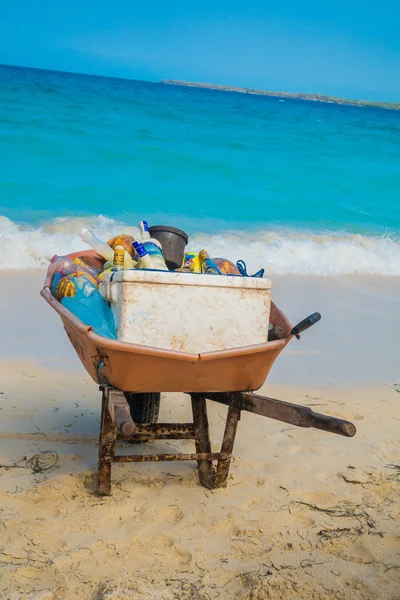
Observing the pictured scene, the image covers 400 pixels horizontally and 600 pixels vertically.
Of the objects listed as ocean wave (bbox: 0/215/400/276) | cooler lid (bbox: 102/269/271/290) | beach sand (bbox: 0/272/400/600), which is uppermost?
cooler lid (bbox: 102/269/271/290)

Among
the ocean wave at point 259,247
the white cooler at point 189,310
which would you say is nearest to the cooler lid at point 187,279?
the white cooler at point 189,310

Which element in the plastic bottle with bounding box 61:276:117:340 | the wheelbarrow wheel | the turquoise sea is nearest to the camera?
the plastic bottle with bounding box 61:276:117:340

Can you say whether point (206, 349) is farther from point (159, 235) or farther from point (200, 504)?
point (159, 235)

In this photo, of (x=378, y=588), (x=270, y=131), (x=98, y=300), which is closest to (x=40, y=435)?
(x=98, y=300)

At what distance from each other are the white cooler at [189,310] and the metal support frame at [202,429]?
309mm

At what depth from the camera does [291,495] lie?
3.62 meters

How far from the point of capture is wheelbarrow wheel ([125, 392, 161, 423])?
395 cm

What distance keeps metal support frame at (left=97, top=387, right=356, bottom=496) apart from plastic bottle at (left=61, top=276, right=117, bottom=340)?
0.98ft

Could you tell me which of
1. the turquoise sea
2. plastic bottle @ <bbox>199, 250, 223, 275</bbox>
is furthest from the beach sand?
the turquoise sea

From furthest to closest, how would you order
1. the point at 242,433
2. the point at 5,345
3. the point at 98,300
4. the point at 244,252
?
the point at 244,252
the point at 5,345
the point at 242,433
the point at 98,300

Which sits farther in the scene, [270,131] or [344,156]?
[270,131]

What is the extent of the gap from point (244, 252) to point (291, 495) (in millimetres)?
6938

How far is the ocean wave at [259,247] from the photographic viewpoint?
30.2 ft

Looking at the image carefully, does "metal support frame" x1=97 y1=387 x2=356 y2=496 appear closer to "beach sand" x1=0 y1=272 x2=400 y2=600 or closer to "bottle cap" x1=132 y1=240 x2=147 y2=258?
"beach sand" x1=0 y1=272 x2=400 y2=600
